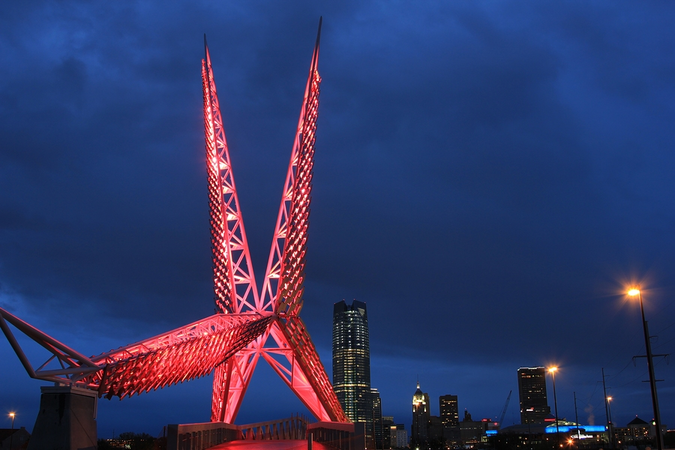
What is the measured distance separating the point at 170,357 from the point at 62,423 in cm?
779

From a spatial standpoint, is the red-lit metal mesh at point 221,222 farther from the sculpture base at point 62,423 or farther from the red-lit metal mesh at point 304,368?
the sculpture base at point 62,423

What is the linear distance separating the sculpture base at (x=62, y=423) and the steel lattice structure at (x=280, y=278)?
1815cm

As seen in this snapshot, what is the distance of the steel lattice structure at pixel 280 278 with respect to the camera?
3894 cm

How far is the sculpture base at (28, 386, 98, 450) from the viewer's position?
1947cm

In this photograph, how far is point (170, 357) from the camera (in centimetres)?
2744

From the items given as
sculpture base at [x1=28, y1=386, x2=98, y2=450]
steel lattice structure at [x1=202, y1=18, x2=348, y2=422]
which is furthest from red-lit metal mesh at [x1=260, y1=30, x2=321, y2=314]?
sculpture base at [x1=28, y1=386, x2=98, y2=450]

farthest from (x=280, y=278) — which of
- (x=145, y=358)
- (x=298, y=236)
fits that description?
(x=145, y=358)

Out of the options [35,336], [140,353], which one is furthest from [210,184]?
[35,336]

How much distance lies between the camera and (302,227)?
3919 cm

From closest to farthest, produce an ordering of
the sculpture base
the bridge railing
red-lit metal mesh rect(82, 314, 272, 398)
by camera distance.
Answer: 1. the sculpture base
2. the bridge railing
3. red-lit metal mesh rect(82, 314, 272, 398)

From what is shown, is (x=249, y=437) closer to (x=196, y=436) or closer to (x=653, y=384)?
(x=196, y=436)

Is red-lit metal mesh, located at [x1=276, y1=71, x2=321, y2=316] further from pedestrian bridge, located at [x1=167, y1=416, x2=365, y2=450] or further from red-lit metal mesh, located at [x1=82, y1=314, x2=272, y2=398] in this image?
pedestrian bridge, located at [x1=167, y1=416, x2=365, y2=450]

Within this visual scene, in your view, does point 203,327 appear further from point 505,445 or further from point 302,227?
point 505,445

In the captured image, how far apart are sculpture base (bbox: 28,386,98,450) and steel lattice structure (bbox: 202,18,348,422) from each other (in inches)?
715
